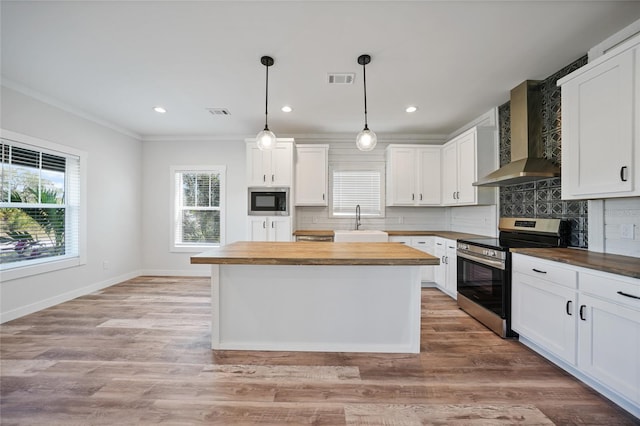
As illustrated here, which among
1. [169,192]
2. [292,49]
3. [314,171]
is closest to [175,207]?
[169,192]

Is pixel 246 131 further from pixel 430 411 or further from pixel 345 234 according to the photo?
pixel 430 411

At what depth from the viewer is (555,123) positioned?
283 cm

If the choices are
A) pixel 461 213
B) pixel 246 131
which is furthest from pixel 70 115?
pixel 461 213

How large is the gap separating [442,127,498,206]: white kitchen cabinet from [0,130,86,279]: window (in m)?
5.53

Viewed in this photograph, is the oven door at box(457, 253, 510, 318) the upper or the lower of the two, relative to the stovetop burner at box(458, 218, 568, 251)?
lower

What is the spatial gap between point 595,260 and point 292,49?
2.89 m

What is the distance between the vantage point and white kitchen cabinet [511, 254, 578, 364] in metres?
2.01

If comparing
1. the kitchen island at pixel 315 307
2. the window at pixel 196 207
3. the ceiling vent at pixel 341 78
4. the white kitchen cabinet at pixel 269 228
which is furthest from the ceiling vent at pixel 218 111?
the kitchen island at pixel 315 307

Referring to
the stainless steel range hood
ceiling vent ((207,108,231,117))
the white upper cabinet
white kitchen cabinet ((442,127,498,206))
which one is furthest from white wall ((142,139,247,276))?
the white upper cabinet

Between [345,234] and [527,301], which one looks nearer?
[527,301]

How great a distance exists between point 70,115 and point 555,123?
596 cm

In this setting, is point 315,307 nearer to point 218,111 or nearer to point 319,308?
point 319,308

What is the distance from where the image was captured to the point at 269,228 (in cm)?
442

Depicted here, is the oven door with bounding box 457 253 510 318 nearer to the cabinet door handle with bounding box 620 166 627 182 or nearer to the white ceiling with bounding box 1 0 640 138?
the cabinet door handle with bounding box 620 166 627 182
